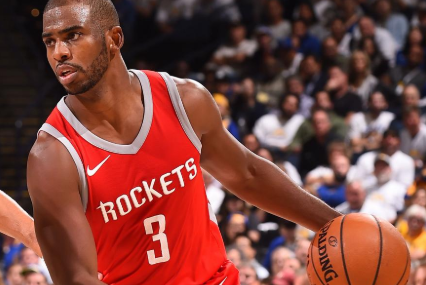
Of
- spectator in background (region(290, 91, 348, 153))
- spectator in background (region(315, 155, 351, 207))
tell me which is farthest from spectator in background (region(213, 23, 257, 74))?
spectator in background (region(315, 155, 351, 207))

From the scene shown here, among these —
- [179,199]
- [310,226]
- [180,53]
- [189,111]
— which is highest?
[189,111]

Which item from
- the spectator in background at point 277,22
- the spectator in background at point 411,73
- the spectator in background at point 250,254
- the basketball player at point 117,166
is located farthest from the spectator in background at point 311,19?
the basketball player at point 117,166

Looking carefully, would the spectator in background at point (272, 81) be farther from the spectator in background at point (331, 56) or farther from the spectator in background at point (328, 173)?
the spectator in background at point (328, 173)

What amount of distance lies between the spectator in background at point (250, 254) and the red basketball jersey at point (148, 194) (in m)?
3.92

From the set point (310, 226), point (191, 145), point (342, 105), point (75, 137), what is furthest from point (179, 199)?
point (342, 105)

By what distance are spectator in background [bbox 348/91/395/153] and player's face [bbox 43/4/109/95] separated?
241 inches

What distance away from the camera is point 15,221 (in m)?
3.38

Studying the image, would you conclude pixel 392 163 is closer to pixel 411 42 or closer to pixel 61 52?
pixel 411 42

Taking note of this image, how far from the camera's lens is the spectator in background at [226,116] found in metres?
8.94

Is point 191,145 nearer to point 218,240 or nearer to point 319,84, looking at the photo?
point 218,240

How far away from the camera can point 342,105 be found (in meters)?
9.16

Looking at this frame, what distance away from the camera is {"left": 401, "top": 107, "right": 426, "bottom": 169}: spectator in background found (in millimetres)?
8305

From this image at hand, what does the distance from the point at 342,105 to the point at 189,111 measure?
6.35 meters

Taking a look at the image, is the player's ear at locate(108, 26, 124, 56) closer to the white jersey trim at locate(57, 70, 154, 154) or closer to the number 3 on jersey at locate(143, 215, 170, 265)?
the white jersey trim at locate(57, 70, 154, 154)
